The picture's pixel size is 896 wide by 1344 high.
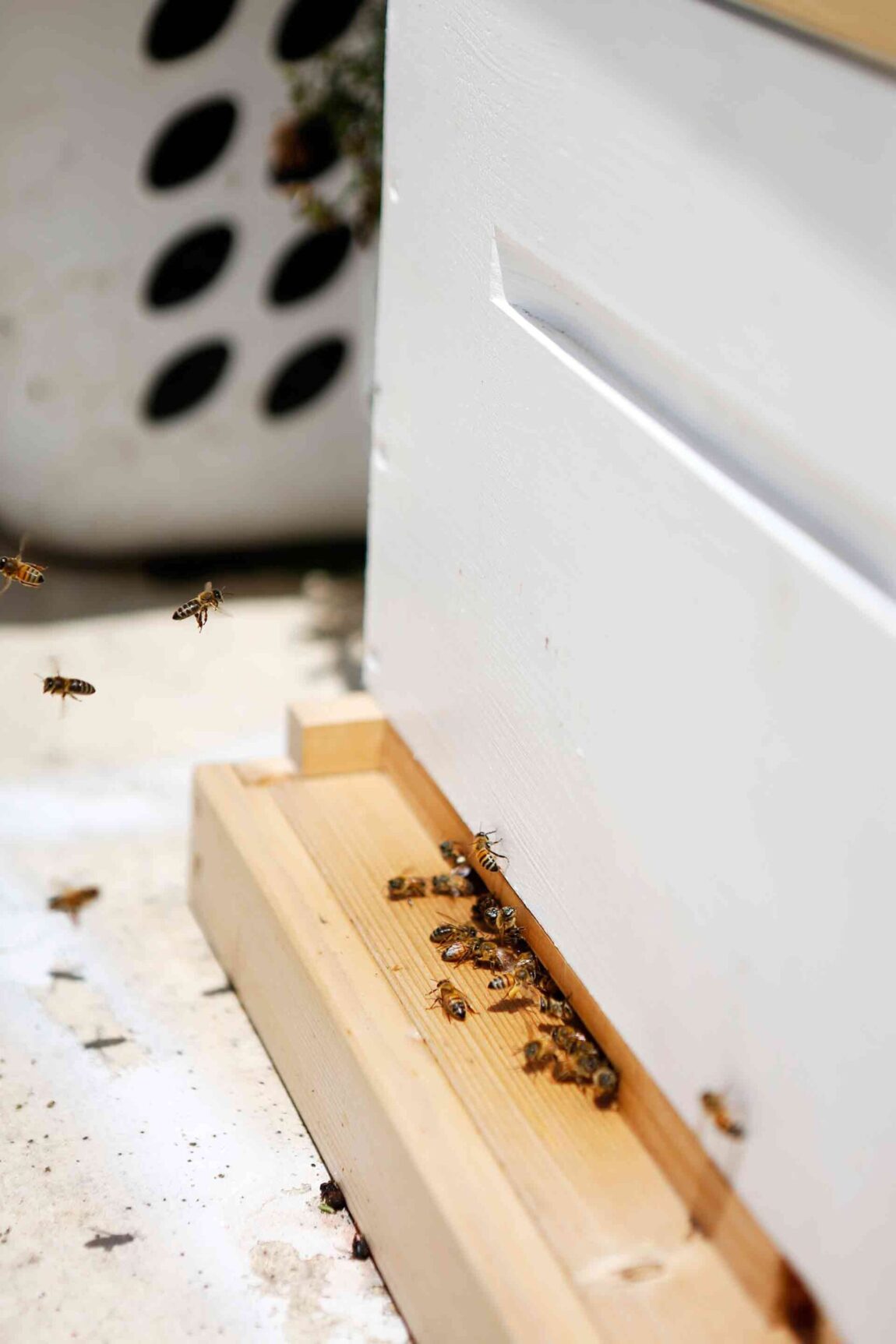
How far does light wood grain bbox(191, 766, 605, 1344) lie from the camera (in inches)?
33.8

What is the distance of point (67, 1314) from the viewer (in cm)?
98

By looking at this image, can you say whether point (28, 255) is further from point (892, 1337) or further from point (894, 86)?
point (892, 1337)

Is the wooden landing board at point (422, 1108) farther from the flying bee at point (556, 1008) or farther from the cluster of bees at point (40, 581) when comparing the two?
the cluster of bees at point (40, 581)

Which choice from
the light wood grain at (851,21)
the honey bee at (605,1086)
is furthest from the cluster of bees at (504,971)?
the light wood grain at (851,21)

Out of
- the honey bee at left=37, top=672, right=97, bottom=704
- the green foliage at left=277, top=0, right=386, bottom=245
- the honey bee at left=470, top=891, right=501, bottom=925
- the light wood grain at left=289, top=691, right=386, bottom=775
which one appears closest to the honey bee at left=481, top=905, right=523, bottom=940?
the honey bee at left=470, top=891, right=501, bottom=925

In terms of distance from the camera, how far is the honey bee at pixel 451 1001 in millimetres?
1051

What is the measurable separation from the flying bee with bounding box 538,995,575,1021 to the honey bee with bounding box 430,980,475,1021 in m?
0.05

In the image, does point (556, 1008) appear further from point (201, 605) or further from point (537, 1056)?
point (201, 605)

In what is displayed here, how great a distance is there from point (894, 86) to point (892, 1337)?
57cm

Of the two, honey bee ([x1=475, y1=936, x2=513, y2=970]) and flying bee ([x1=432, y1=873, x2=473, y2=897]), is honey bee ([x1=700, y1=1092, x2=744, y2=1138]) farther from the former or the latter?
flying bee ([x1=432, y1=873, x2=473, y2=897])

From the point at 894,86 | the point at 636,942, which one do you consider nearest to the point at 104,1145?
the point at 636,942

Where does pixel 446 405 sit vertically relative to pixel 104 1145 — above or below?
above

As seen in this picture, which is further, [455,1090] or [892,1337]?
[455,1090]

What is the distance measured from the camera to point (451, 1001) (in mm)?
1052
